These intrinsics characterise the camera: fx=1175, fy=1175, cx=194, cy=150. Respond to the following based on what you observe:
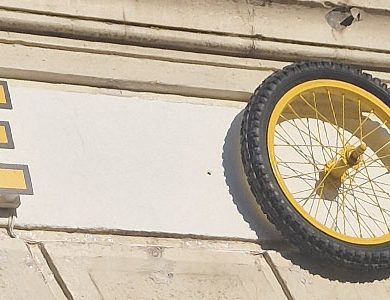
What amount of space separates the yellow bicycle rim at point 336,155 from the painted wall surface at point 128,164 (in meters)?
0.17

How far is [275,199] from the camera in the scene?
11.0ft

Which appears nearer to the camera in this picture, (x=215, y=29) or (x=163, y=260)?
(x=163, y=260)

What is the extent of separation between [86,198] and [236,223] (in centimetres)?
45

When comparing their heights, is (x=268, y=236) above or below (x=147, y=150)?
below

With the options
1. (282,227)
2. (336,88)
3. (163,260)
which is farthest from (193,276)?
(336,88)

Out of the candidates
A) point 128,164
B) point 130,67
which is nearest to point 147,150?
point 128,164

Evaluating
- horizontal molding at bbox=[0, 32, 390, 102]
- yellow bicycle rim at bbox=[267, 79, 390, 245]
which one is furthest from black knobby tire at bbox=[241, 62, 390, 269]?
horizontal molding at bbox=[0, 32, 390, 102]

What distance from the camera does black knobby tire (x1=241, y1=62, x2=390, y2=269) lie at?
3361mm

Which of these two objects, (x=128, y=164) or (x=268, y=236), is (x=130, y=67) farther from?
(x=268, y=236)

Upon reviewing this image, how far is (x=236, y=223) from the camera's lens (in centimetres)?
344

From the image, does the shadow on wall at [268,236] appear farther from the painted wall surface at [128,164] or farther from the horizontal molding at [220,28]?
the horizontal molding at [220,28]

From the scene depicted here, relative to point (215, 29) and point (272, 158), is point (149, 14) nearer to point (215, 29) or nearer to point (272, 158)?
point (215, 29)

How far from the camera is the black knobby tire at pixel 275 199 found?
3361mm

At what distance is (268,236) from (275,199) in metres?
0.14
